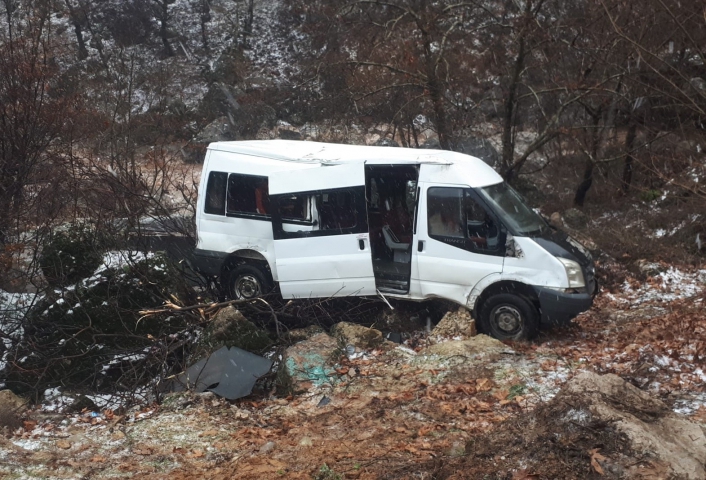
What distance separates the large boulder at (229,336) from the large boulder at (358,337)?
2.96 feet

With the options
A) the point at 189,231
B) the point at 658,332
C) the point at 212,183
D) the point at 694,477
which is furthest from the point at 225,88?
the point at 694,477

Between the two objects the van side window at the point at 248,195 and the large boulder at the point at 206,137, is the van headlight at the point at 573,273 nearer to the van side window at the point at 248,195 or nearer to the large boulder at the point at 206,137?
the van side window at the point at 248,195

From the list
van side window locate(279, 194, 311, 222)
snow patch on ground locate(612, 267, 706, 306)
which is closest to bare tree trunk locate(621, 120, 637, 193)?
snow patch on ground locate(612, 267, 706, 306)

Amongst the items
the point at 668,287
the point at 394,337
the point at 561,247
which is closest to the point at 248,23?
the point at 668,287

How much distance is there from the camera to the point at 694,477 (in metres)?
4.22

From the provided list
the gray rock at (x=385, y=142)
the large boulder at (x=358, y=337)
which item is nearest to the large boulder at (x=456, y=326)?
the large boulder at (x=358, y=337)

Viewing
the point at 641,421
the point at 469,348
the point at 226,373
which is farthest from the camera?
the point at 469,348

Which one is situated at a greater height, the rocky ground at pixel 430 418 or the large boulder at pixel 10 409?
the rocky ground at pixel 430 418

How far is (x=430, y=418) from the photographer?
593 cm

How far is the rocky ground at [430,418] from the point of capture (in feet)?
15.4

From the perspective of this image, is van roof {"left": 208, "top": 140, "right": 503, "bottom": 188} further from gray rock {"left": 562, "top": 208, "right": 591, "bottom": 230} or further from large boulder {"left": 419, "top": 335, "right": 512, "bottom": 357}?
gray rock {"left": 562, "top": 208, "right": 591, "bottom": 230}

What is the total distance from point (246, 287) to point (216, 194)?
1447 mm

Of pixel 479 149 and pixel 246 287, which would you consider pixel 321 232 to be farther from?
pixel 479 149

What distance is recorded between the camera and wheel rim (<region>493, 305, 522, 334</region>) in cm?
806
